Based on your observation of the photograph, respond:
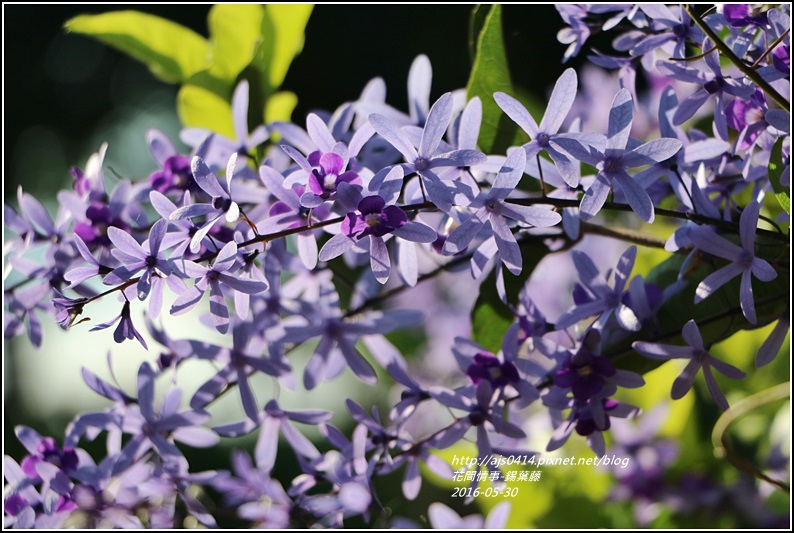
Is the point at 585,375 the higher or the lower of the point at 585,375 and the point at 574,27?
the lower

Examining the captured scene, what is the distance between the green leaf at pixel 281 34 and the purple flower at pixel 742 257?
0.29 m

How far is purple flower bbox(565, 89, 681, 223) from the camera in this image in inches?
10.8

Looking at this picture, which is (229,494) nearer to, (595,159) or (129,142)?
(595,159)

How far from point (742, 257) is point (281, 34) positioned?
1.05 ft

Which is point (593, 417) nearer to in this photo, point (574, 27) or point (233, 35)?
point (574, 27)

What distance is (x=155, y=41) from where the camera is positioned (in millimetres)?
494

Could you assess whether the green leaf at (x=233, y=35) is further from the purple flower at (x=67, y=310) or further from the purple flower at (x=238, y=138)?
the purple flower at (x=67, y=310)

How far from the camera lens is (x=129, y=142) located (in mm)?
1280

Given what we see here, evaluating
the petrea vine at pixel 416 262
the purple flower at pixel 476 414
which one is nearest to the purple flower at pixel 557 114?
the petrea vine at pixel 416 262

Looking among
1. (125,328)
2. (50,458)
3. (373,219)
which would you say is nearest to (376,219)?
(373,219)

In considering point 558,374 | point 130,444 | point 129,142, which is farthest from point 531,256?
point 129,142

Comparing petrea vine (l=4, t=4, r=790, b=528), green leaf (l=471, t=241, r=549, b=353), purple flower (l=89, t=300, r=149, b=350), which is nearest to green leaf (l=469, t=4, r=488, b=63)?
petrea vine (l=4, t=4, r=790, b=528)

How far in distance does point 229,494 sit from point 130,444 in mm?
122

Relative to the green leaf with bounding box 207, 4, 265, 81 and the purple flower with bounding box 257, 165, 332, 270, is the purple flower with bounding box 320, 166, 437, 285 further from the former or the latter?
the green leaf with bounding box 207, 4, 265, 81
